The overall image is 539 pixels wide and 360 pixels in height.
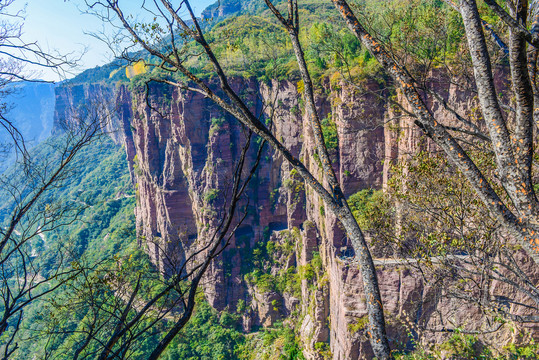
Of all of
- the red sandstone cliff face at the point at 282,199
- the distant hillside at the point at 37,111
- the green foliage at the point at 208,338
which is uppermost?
the distant hillside at the point at 37,111

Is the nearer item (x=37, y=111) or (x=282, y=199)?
(x=282, y=199)

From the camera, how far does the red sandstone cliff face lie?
1788 centimetres

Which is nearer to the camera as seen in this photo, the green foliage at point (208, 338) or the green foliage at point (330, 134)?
the green foliage at point (330, 134)

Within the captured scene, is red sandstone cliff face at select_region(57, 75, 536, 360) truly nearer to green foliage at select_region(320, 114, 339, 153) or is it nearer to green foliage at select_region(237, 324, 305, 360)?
green foliage at select_region(320, 114, 339, 153)

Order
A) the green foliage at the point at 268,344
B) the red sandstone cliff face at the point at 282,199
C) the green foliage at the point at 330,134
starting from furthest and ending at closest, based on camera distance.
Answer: the green foliage at the point at 268,344 < the green foliage at the point at 330,134 < the red sandstone cliff face at the point at 282,199

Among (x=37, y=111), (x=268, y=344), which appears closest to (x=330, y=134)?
(x=268, y=344)

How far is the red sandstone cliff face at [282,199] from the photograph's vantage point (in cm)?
1788

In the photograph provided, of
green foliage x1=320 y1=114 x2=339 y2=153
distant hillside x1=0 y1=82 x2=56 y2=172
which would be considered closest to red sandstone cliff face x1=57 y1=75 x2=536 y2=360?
green foliage x1=320 y1=114 x2=339 y2=153

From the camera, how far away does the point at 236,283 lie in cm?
3275

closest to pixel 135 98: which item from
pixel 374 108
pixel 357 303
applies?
pixel 374 108

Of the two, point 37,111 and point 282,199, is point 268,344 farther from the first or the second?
point 37,111

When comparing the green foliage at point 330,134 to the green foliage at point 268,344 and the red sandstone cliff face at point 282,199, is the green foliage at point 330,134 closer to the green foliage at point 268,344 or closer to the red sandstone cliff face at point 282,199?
the red sandstone cliff face at point 282,199

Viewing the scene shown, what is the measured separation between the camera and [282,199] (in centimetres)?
3102

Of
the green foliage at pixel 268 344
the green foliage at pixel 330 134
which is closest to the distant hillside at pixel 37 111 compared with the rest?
the green foliage at pixel 268 344
